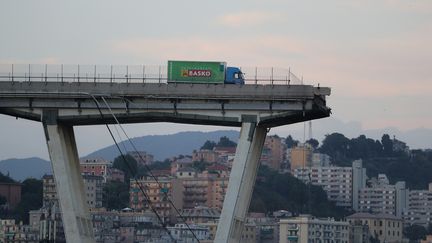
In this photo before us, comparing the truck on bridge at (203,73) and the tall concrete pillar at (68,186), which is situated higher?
the truck on bridge at (203,73)

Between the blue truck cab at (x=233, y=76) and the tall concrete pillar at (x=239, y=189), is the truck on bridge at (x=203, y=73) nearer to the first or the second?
the blue truck cab at (x=233, y=76)

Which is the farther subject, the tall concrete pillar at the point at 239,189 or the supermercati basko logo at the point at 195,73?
the supermercati basko logo at the point at 195,73

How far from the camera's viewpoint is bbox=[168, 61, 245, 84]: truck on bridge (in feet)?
246

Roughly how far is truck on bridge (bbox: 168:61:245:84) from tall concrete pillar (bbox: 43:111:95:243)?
4.81 meters

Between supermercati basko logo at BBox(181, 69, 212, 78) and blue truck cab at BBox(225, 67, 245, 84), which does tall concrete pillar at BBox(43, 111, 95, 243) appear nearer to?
supermercati basko logo at BBox(181, 69, 212, 78)

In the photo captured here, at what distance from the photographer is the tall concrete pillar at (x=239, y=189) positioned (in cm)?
7344

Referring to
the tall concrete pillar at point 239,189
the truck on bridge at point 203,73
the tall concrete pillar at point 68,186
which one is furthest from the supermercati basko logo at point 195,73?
the tall concrete pillar at point 68,186

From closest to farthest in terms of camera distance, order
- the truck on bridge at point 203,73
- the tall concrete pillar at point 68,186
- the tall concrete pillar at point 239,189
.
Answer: the tall concrete pillar at point 239,189, the tall concrete pillar at point 68,186, the truck on bridge at point 203,73

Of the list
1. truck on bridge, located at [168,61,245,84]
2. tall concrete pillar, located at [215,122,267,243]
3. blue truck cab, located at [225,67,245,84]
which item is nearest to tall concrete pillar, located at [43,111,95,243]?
truck on bridge, located at [168,61,245,84]

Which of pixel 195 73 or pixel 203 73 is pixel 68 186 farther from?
pixel 203 73

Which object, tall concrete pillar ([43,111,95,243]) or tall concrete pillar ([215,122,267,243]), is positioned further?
tall concrete pillar ([43,111,95,243])

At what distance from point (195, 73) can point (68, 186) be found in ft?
21.5

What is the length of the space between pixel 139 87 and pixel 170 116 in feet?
5.34

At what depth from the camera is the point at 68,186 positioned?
74438 millimetres
